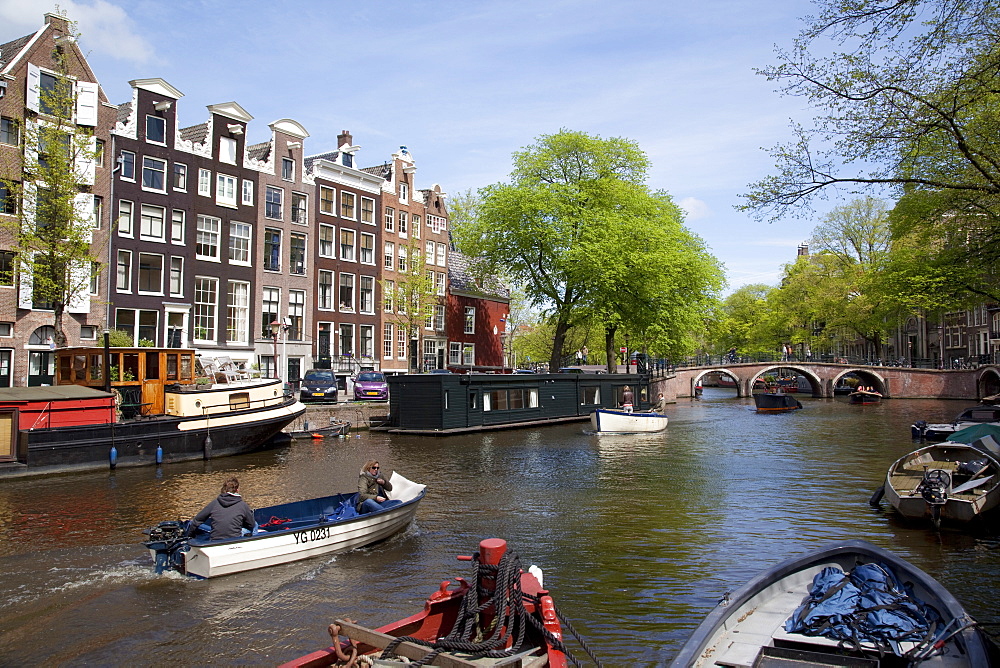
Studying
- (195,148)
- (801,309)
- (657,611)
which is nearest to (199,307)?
(195,148)

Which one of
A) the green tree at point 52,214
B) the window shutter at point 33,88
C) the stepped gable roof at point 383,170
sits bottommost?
the green tree at point 52,214

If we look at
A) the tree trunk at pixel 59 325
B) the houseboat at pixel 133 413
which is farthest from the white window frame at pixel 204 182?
the houseboat at pixel 133 413

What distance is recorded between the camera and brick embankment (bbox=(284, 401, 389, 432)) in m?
33.6

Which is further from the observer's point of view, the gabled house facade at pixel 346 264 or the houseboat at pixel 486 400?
the gabled house facade at pixel 346 264

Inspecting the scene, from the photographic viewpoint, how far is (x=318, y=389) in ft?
126

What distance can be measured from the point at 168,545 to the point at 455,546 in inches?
206

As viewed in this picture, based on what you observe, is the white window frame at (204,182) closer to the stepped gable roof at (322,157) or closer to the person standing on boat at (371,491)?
the stepped gable roof at (322,157)

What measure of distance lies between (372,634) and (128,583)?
7.13m

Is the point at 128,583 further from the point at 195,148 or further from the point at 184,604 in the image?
the point at 195,148

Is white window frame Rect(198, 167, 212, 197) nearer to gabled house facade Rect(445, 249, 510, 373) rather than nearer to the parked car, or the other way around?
the parked car

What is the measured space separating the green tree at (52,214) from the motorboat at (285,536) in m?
19.9

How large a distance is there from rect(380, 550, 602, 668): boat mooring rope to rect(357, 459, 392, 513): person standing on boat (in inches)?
285

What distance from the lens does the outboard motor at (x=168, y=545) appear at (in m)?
12.2

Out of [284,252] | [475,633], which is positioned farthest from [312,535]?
[284,252]
